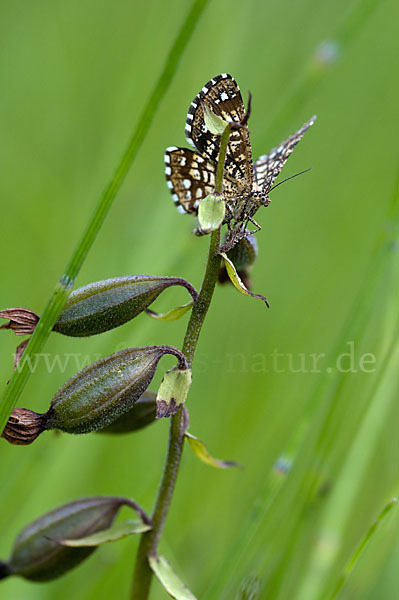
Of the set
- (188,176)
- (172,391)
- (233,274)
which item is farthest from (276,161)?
(172,391)

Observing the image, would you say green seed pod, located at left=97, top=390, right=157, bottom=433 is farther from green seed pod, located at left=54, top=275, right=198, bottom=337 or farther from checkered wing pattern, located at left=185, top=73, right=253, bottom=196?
checkered wing pattern, located at left=185, top=73, right=253, bottom=196

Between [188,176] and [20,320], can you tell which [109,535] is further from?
[188,176]

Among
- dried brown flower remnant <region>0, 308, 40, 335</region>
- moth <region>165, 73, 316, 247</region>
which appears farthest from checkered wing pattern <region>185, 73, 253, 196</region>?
dried brown flower remnant <region>0, 308, 40, 335</region>

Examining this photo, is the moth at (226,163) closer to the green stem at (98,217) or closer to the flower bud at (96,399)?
the green stem at (98,217)

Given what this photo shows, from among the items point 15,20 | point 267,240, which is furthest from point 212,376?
point 15,20

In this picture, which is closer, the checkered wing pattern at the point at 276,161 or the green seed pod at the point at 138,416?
the checkered wing pattern at the point at 276,161

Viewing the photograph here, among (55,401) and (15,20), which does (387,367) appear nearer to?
(55,401)

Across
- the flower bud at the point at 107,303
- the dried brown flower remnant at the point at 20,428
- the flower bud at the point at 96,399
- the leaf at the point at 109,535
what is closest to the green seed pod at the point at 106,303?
the flower bud at the point at 107,303
